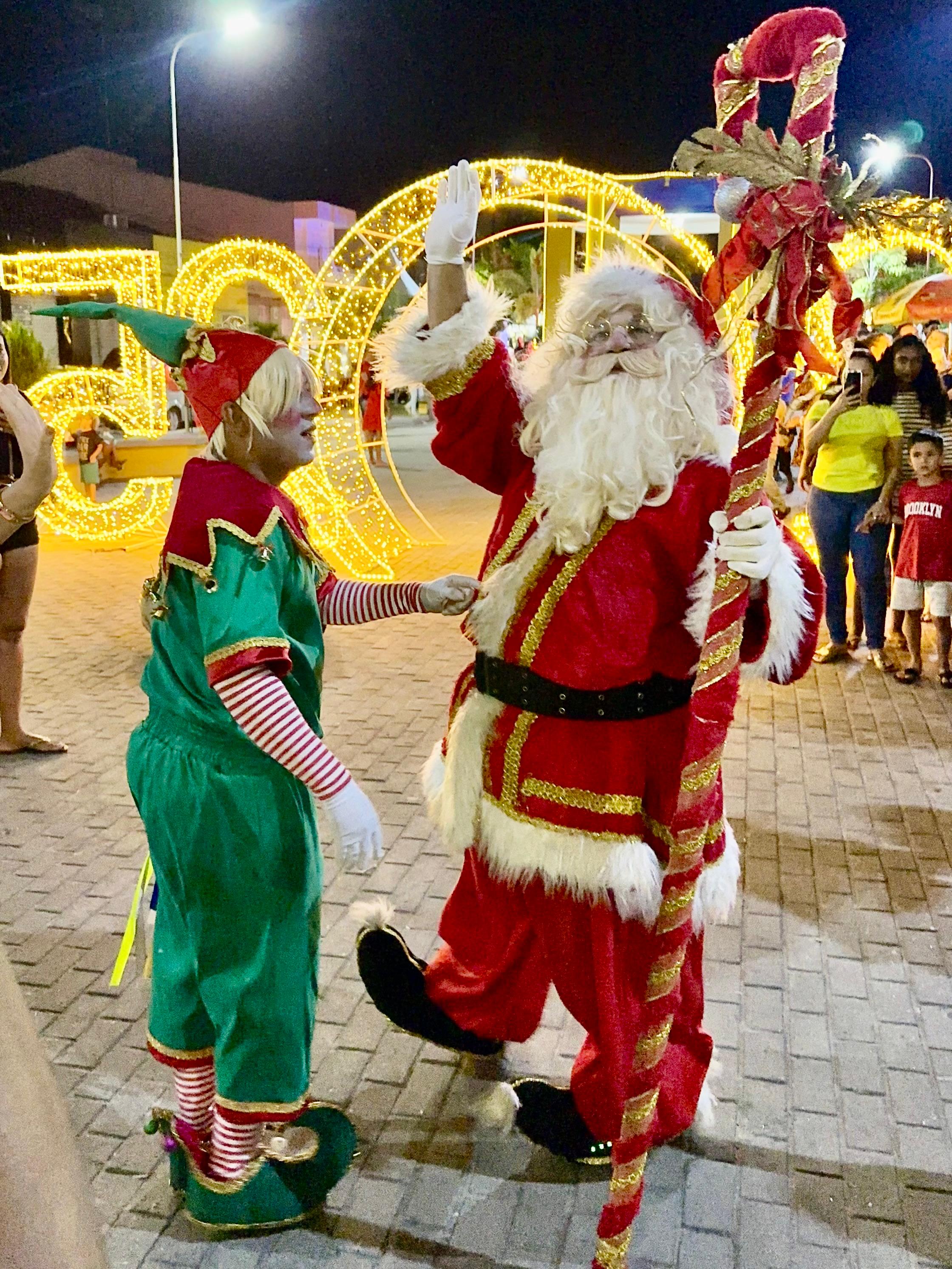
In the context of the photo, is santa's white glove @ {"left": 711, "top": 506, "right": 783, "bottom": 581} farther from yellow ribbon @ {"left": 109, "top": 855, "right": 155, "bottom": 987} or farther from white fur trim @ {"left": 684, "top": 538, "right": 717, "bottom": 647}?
yellow ribbon @ {"left": 109, "top": 855, "right": 155, "bottom": 987}

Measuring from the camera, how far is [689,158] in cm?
175

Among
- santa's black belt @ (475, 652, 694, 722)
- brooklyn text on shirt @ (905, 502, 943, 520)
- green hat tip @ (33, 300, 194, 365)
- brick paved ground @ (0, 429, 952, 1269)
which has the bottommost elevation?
brick paved ground @ (0, 429, 952, 1269)

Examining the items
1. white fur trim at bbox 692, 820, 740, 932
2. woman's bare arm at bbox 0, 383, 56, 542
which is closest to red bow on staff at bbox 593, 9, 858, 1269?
white fur trim at bbox 692, 820, 740, 932

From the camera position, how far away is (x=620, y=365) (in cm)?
233

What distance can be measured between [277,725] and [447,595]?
65 cm

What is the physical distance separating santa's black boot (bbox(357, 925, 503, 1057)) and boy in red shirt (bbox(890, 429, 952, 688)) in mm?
4610

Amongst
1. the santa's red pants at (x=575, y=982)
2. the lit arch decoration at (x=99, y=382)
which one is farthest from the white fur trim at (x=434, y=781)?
the lit arch decoration at (x=99, y=382)

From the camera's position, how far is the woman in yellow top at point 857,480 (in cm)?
661

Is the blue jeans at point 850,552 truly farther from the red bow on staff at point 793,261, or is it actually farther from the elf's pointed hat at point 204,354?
the elf's pointed hat at point 204,354

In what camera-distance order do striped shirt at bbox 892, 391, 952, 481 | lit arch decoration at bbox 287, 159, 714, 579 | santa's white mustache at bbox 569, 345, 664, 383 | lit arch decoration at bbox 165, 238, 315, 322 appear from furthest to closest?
lit arch decoration at bbox 165, 238, 315, 322 → lit arch decoration at bbox 287, 159, 714, 579 → striped shirt at bbox 892, 391, 952, 481 → santa's white mustache at bbox 569, 345, 664, 383

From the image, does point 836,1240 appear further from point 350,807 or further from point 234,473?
point 234,473

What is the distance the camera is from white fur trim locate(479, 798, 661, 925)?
2.25 m

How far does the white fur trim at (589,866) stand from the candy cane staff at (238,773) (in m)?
0.39

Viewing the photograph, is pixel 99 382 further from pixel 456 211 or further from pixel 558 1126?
pixel 558 1126
